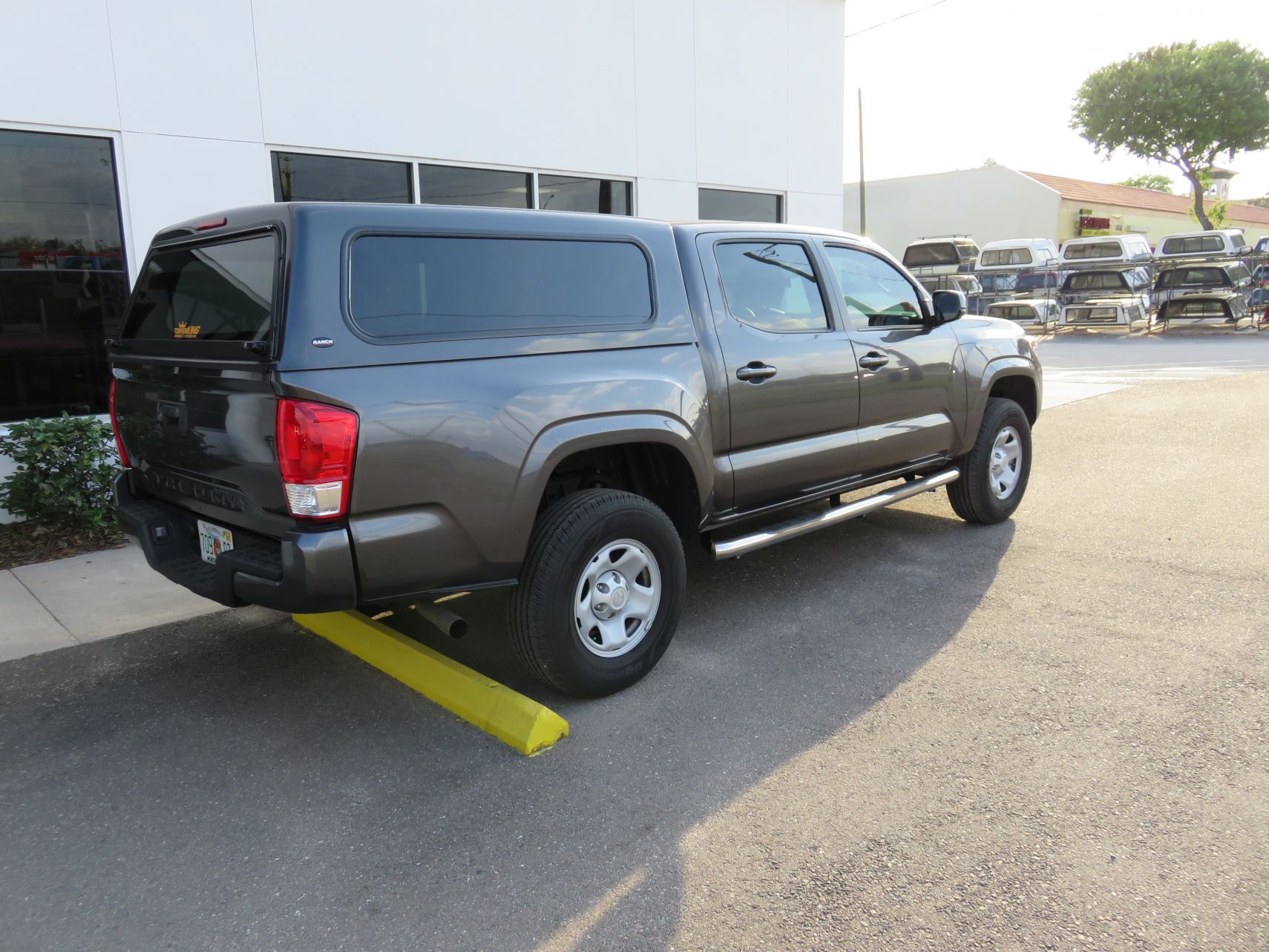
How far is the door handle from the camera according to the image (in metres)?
4.38

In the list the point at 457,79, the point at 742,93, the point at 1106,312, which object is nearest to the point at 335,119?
the point at 457,79

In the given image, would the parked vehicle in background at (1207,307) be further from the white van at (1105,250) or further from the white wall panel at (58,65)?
the white wall panel at (58,65)

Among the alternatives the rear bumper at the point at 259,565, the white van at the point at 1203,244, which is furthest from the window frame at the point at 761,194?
the white van at the point at 1203,244

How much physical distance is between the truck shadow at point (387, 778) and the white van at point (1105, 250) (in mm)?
23257

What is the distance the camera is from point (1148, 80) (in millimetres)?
39312

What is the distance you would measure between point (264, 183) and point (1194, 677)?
276 inches

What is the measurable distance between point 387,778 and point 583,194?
7402 millimetres

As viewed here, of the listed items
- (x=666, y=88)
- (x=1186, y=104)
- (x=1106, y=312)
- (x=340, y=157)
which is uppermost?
(x=1186, y=104)

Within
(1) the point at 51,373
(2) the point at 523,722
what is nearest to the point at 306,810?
(2) the point at 523,722

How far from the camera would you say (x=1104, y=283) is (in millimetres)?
23391

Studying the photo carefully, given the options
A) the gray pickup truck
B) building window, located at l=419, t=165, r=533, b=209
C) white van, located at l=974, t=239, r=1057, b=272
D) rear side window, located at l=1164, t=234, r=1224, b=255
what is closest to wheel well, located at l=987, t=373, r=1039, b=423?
the gray pickup truck

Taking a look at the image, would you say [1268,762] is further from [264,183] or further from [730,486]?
[264,183]

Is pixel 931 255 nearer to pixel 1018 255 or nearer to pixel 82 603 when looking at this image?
pixel 1018 255

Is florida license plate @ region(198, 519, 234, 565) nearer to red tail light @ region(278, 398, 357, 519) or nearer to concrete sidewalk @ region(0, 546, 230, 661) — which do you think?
red tail light @ region(278, 398, 357, 519)
